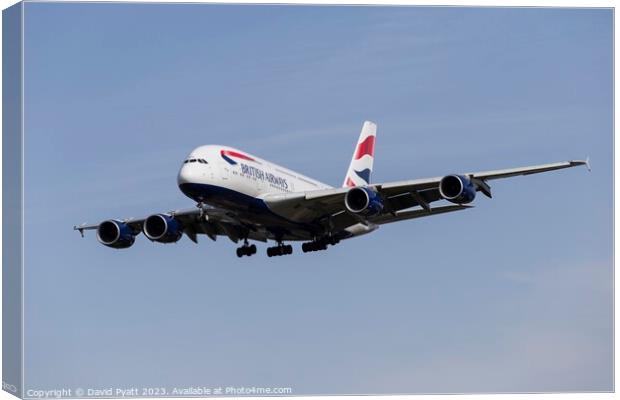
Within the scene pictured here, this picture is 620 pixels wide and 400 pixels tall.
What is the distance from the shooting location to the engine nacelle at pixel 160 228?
42281 mm

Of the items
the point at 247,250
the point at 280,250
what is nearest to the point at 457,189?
the point at 280,250

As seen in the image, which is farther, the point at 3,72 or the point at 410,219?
the point at 410,219

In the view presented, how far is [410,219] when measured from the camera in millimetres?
42031

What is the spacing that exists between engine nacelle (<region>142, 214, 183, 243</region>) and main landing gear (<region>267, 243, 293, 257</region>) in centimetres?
410

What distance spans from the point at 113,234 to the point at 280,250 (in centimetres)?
660

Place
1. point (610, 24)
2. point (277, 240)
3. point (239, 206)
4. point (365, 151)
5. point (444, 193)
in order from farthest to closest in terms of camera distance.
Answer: point (365, 151) < point (277, 240) < point (239, 206) < point (444, 193) < point (610, 24)

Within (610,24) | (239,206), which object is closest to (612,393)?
(610,24)

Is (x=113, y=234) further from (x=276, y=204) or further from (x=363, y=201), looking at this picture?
(x=363, y=201)

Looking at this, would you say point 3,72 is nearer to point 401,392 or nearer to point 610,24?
point 401,392

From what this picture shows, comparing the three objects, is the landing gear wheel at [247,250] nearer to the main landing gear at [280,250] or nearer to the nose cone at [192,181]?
the main landing gear at [280,250]

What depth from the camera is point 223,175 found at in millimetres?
38812

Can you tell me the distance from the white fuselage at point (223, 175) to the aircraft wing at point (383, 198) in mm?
767

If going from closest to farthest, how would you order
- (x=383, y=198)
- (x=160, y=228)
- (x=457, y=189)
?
(x=457, y=189) → (x=383, y=198) → (x=160, y=228)

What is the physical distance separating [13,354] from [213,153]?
12080 mm
